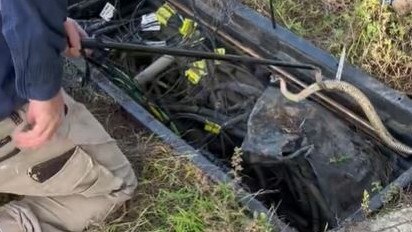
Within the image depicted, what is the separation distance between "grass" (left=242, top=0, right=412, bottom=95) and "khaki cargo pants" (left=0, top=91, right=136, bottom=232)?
3.69 ft

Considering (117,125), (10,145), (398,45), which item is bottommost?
(117,125)

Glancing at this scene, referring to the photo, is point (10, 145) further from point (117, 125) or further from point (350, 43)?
point (350, 43)

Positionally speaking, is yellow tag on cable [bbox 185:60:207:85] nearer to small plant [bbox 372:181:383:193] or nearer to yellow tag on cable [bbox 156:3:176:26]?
yellow tag on cable [bbox 156:3:176:26]

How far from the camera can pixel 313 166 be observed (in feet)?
10.2

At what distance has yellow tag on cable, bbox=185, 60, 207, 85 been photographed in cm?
347

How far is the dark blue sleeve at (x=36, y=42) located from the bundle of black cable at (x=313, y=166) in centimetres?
118

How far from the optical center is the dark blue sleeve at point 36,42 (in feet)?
6.55

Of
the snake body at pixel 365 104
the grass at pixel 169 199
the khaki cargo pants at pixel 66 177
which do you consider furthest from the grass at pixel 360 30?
the khaki cargo pants at pixel 66 177

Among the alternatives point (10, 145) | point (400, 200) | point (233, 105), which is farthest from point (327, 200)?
→ point (10, 145)

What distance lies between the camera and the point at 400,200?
2721mm

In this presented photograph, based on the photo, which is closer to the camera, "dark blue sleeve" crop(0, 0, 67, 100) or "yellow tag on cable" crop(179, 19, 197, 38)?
"dark blue sleeve" crop(0, 0, 67, 100)

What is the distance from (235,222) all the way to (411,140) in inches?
31.7

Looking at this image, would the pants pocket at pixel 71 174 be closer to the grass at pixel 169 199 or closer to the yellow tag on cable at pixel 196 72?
the grass at pixel 169 199

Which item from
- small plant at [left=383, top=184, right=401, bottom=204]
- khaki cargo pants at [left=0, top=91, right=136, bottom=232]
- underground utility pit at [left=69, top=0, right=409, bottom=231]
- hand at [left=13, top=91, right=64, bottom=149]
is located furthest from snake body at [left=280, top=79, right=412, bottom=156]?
hand at [left=13, top=91, right=64, bottom=149]
